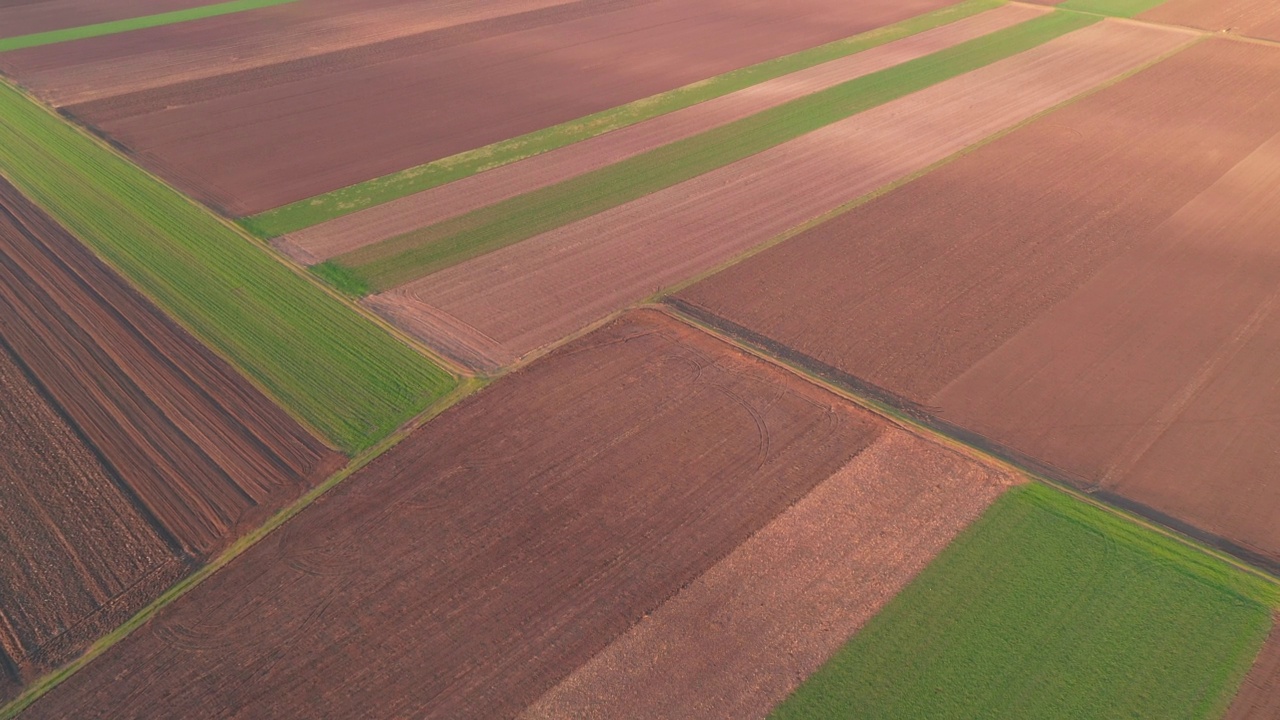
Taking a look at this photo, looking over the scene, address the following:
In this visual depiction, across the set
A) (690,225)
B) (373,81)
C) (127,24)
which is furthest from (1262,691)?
(127,24)

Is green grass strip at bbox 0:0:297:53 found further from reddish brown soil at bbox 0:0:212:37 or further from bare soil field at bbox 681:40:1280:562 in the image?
bare soil field at bbox 681:40:1280:562

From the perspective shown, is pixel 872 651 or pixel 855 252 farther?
pixel 855 252

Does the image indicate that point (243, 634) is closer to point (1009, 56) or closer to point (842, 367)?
point (842, 367)

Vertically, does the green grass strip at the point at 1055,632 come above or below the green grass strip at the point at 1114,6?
below

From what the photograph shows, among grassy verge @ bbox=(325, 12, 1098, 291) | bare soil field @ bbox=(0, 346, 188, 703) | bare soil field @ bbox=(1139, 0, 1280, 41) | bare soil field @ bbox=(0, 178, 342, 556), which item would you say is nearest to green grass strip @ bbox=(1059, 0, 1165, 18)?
bare soil field @ bbox=(1139, 0, 1280, 41)

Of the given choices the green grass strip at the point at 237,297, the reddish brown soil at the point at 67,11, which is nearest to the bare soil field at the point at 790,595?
the green grass strip at the point at 237,297

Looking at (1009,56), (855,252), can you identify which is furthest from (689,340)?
(1009,56)

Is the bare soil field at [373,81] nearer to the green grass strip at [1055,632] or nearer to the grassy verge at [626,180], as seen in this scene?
the grassy verge at [626,180]
